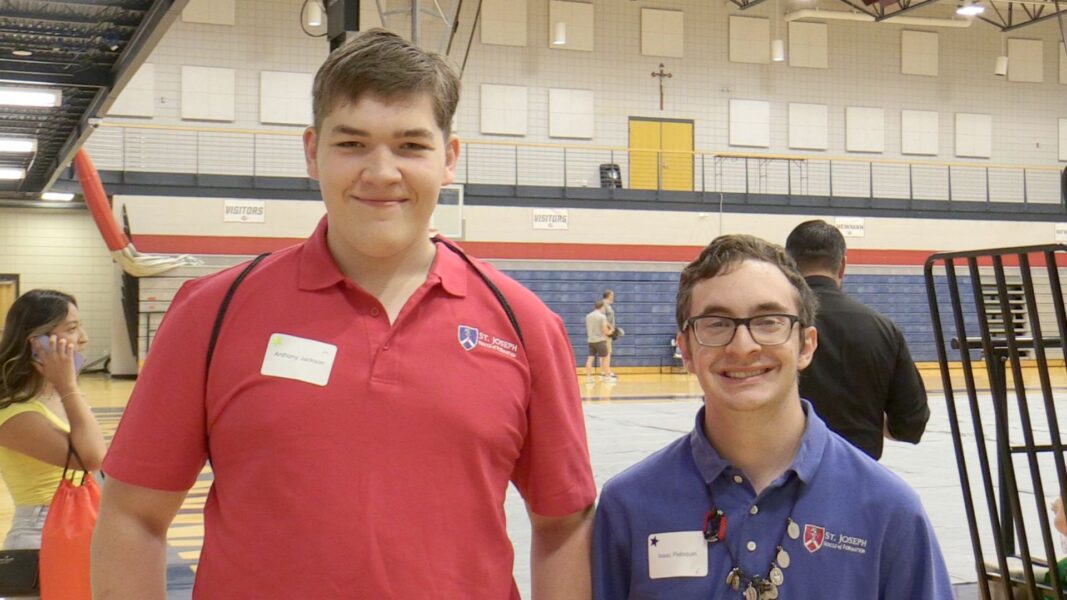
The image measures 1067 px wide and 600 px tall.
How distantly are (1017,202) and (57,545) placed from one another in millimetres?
27744

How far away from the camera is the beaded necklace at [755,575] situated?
1976mm

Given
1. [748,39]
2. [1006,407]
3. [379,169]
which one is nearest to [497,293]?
[379,169]

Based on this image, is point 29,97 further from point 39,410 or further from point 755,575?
point 755,575

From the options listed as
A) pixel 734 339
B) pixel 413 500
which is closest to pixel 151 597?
pixel 413 500

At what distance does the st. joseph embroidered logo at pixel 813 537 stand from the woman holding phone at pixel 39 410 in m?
3.00

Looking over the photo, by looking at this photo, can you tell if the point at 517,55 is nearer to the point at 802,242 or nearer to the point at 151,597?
the point at 802,242

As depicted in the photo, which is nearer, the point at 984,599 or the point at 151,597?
the point at 151,597

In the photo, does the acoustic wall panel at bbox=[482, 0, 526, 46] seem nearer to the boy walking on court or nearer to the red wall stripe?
the red wall stripe

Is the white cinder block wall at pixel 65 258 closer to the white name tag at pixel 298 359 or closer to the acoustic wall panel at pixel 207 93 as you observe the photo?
the acoustic wall panel at pixel 207 93

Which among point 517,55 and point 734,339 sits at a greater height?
point 517,55

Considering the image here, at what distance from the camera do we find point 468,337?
1.93 m

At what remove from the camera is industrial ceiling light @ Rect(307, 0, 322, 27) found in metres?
22.5

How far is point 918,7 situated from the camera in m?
26.1

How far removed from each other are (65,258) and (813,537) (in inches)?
978
